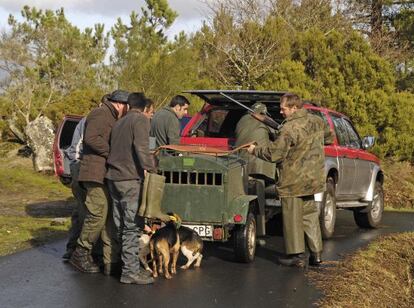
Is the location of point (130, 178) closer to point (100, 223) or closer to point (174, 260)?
point (100, 223)

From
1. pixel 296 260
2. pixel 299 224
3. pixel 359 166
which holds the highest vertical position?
pixel 359 166

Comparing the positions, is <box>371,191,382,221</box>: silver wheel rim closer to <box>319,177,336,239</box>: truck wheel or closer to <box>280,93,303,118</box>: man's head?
<box>319,177,336,239</box>: truck wheel

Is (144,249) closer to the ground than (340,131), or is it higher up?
closer to the ground

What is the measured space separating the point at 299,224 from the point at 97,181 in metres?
2.38

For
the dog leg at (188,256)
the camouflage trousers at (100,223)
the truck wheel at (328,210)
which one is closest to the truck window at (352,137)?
the truck wheel at (328,210)

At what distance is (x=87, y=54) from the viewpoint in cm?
2834

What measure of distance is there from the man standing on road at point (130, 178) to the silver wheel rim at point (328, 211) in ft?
12.3

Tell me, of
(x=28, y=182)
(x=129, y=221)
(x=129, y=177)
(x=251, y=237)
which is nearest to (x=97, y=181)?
(x=129, y=177)

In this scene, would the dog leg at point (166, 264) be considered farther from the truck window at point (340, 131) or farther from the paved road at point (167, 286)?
the truck window at point (340, 131)

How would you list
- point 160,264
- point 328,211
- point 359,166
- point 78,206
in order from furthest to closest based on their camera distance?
point 359,166
point 328,211
point 78,206
point 160,264

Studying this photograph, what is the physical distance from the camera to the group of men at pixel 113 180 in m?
6.78

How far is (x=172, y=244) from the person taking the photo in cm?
711

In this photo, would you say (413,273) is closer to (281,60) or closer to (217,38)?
(281,60)

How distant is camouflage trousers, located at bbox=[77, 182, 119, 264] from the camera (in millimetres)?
7191
